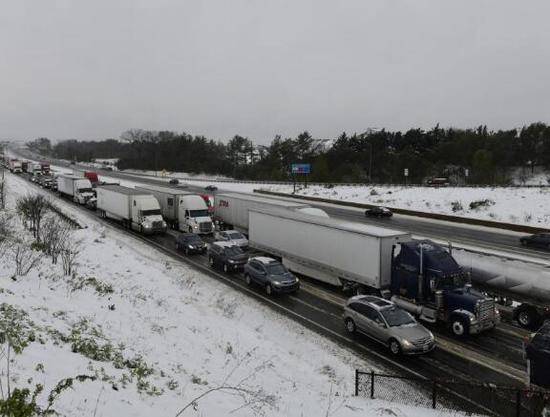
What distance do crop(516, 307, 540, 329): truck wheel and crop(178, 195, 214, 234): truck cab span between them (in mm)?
24100

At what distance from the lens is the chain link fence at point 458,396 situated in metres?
11.2

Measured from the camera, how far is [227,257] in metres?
25.2

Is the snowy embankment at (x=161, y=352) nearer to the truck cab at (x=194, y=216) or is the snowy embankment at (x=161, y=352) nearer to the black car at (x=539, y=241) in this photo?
the truck cab at (x=194, y=216)

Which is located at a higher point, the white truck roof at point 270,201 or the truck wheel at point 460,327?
the white truck roof at point 270,201

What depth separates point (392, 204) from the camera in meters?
56.1

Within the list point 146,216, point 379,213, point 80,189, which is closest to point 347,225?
point 146,216

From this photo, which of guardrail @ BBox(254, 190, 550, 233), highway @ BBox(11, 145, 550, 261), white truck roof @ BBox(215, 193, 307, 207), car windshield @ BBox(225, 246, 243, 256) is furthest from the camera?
guardrail @ BBox(254, 190, 550, 233)

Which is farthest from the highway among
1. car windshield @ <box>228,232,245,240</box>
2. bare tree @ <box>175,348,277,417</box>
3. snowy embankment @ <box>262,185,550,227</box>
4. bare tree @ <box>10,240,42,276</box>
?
bare tree @ <box>10,240,42,276</box>

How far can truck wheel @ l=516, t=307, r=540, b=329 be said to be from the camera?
56.7ft

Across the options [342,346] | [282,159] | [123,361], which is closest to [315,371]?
[342,346]

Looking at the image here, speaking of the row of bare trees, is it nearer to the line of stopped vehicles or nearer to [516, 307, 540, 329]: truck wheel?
the line of stopped vehicles

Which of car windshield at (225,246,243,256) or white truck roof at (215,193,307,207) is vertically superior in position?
white truck roof at (215,193,307,207)

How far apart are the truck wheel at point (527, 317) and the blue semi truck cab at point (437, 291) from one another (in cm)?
125

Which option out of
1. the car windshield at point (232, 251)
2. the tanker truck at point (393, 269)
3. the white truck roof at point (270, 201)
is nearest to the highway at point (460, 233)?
the white truck roof at point (270, 201)
